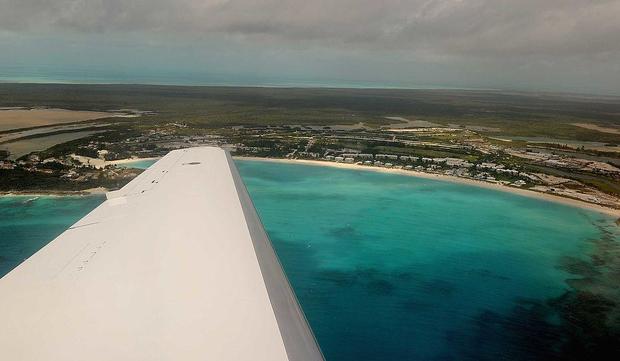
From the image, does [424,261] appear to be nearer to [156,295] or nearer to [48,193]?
[156,295]

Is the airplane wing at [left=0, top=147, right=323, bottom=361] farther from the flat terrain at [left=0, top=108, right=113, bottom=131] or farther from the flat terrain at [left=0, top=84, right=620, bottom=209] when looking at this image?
the flat terrain at [left=0, top=108, right=113, bottom=131]

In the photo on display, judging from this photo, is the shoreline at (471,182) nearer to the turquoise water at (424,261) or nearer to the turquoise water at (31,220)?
the turquoise water at (424,261)

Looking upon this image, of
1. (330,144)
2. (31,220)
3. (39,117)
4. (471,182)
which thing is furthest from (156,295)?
(39,117)

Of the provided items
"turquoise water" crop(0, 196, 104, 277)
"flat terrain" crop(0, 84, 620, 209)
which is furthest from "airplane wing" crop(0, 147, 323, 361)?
"flat terrain" crop(0, 84, 620, 209)

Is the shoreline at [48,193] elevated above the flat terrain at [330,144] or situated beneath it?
situated beneath

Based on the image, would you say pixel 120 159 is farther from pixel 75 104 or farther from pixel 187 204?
pixel 75 104

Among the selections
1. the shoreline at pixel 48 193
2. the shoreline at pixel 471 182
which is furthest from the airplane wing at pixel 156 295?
the shoreline at pixel 471 182
